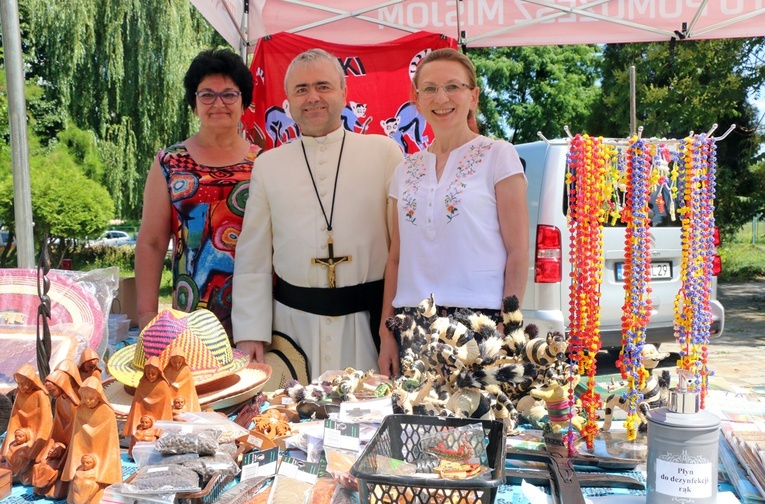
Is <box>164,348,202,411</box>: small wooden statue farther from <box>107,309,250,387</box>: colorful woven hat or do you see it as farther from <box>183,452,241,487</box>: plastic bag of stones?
<box>183,452,241,487</box>: plastic bag of stones

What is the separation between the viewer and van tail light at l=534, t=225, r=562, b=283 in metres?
4.08

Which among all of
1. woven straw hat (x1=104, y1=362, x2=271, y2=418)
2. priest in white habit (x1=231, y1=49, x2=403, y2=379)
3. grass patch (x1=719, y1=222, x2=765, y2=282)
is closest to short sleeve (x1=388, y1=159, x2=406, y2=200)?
priest in white habit (x1=231, y1=49, x2=403, y2=379)

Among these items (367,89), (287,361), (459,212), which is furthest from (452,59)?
(367,89)

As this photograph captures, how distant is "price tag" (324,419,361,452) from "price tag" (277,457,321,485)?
0.05m

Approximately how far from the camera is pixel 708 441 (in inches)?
39.4

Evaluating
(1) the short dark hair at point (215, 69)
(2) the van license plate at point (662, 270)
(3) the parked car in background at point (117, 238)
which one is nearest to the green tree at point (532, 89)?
(3) the parked car in background at point (117, 238)

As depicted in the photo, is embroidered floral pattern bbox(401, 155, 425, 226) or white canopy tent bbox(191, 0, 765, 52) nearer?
embroidered floral pattern bbox(401, 155, 425, 226)

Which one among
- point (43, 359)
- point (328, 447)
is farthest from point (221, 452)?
point (43, 359)

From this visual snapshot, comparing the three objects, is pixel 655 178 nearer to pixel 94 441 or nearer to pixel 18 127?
pixel 94 441

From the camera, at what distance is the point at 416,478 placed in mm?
998

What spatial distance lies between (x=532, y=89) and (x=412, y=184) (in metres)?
16.2

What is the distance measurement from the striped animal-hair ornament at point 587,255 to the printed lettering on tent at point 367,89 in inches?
99.8

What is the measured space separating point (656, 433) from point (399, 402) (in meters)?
0.51

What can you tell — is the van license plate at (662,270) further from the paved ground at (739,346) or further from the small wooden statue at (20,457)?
the small wooden statue at (20,457)
